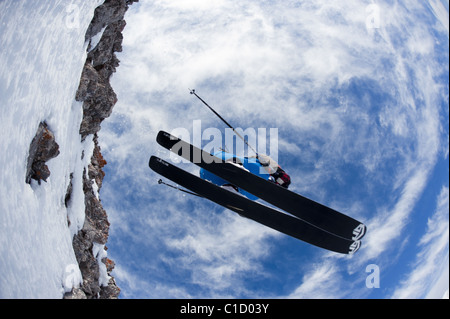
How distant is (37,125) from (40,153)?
672 millimetres

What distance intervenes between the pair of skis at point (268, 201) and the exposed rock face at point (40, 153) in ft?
8.34

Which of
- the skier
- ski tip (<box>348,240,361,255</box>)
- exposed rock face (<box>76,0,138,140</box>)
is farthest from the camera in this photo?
exposed rock face (<box>76,0,138,140</box>)

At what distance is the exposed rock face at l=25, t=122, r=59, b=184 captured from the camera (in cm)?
496

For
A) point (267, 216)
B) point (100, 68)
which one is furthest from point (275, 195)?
point (100, 68)

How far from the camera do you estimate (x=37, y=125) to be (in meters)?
4.97

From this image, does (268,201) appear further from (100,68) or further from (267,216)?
(100,68)

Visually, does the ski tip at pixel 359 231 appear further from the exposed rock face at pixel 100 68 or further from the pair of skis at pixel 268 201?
the exposed rock face at pixel 100 68

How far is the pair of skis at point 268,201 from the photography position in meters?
6.77

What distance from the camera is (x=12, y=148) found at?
13.8ft

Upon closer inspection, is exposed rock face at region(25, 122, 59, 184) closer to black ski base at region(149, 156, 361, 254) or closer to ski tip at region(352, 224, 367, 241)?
black ski base at region(149, 156, 361, 254)

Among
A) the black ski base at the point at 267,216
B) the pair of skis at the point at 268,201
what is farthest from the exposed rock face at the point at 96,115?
the black ski base at the point at 267,216

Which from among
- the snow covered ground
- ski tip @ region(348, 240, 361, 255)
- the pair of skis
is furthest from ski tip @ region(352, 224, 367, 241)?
the snow covered ground

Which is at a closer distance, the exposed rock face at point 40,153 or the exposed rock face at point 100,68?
the exposed rock face at point 40,153

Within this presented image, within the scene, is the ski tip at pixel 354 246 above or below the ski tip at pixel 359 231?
below
